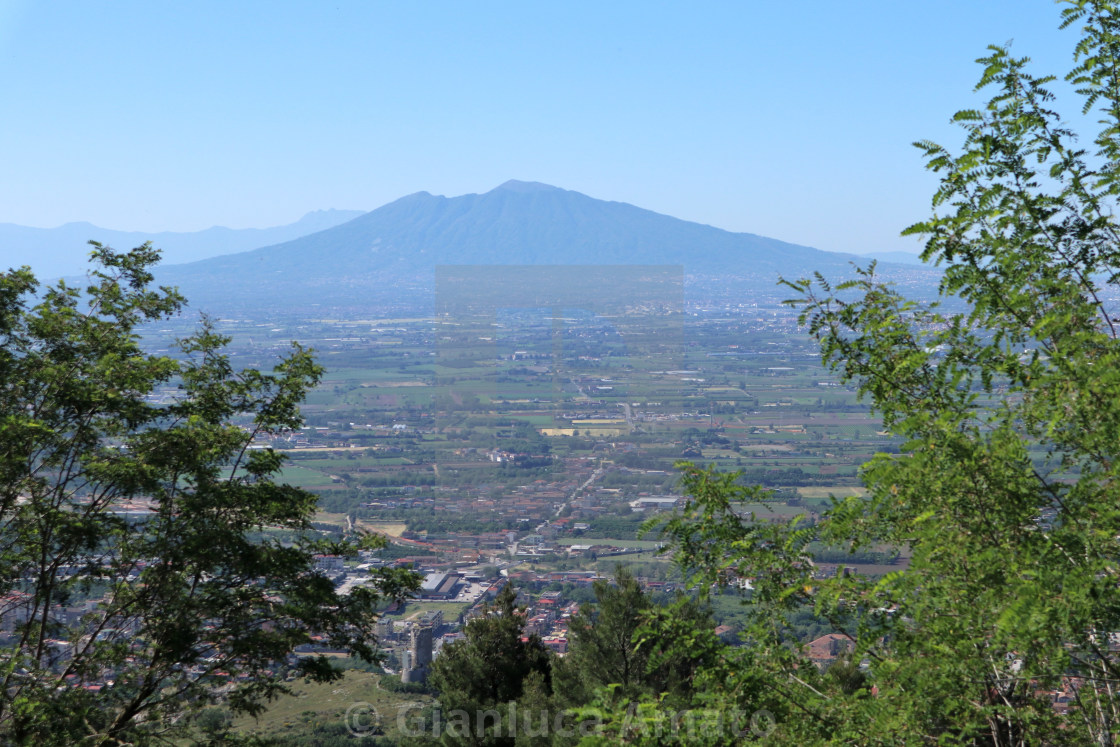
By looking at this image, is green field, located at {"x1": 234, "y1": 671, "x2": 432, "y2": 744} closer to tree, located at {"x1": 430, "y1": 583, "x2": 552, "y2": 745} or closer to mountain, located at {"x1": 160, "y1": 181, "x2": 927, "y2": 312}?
tree, located at {"x1": 430, "y1": 583, "x2": 552, "y2": 745}

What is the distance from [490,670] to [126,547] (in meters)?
5.14

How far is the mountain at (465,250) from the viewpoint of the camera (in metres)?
98.1

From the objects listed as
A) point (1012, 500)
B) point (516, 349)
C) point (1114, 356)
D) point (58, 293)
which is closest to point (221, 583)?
point (58, 293)

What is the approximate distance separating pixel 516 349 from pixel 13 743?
4104 cm

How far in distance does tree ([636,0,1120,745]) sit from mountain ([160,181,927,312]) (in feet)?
264

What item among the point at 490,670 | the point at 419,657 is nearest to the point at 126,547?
the point at 490,670

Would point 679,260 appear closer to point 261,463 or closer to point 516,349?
point 516,349

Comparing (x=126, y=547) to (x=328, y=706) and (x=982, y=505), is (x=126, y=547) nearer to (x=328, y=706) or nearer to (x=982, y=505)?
(x=982, y=505)

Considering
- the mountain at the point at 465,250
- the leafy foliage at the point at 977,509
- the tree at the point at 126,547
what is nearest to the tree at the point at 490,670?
the tree at the point at 126,547

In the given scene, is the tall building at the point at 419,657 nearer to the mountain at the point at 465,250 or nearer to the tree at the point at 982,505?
the tree at the point at 982,505

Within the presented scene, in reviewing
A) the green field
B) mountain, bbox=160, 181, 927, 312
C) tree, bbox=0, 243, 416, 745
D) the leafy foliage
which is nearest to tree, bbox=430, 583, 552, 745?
tree, bbox=0, 243, 416, 745

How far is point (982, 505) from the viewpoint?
2.62 metres

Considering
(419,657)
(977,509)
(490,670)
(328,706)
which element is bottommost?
(328,706)

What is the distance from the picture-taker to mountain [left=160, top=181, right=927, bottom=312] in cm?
9812
